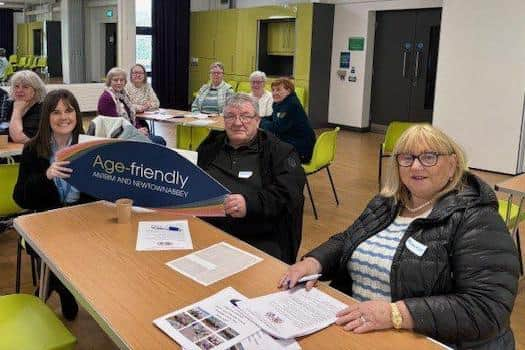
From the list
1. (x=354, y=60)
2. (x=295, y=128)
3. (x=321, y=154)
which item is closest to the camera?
(x=321, y=154)

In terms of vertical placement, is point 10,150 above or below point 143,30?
below

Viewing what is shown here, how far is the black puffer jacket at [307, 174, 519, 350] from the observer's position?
1439 mm

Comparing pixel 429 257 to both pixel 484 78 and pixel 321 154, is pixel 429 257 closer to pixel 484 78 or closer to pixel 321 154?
pixel 321 154

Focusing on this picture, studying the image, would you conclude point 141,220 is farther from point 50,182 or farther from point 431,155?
point 431,155

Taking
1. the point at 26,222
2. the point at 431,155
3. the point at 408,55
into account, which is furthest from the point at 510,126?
the point at 26,222

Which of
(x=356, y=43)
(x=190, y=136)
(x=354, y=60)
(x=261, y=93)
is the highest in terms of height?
(x=356, y=43)

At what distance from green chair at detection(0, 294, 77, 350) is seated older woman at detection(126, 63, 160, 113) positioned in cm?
447

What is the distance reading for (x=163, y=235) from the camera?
204cm

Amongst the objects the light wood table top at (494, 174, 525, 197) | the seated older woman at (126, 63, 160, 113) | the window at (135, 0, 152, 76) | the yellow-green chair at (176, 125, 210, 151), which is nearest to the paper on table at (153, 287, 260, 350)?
the light wood table top at (494, 174, 525, 197)

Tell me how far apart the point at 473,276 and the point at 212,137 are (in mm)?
1597

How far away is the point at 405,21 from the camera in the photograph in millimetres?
8703

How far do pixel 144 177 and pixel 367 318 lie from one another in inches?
47.2

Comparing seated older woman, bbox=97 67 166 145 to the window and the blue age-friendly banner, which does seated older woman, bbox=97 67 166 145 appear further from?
the window

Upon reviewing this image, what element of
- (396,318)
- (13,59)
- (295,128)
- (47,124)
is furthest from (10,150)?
(13,59)
